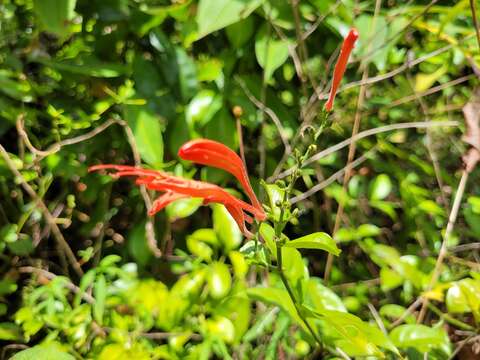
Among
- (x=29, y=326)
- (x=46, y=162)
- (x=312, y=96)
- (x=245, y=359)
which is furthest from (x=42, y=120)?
(x=245, y=359)

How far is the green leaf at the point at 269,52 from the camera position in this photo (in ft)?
3.88

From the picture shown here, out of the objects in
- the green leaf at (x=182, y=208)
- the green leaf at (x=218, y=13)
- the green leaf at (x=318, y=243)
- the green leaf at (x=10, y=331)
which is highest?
the green leaf at (x=218, y=13)

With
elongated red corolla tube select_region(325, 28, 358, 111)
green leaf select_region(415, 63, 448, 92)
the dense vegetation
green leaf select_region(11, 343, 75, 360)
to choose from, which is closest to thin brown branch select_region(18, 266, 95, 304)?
the dense vegetation

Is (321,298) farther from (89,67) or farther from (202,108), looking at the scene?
(89,67)

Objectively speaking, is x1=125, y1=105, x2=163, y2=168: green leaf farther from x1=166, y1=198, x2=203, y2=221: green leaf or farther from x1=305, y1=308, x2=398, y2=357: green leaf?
x1=305, y1=308, x2=398, y2=357: green leaf

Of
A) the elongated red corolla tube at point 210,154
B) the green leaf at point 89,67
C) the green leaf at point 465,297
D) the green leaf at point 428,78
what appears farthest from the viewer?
the green leaf at point 428,78

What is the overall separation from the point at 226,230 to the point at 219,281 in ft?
0.36

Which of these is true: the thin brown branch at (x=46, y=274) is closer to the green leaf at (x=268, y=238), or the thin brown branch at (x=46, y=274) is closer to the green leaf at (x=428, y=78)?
the green leaf at (x=268, y=238)

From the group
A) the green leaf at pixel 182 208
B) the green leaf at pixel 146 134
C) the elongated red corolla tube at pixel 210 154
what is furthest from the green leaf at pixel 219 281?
the elongated red corolla tube at pixel 210 154

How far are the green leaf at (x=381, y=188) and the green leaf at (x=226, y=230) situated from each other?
Result: 1.15 feet

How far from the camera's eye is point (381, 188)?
133 cm

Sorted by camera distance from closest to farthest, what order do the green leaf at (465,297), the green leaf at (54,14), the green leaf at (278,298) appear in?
1. the green leaf at (278,298)
2. the green leaf at (465,297)
3. the green leaf at (54,14)

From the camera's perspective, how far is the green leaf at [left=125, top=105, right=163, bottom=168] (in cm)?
118

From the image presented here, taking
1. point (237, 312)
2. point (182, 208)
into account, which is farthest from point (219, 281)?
point (182, 208)
